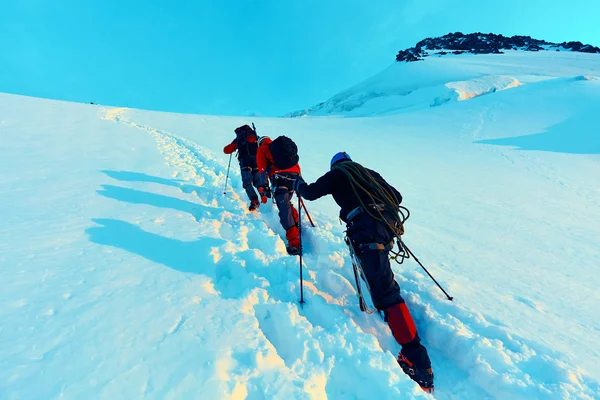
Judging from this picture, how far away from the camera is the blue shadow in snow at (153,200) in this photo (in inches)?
210

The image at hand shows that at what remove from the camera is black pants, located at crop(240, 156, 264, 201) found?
623 cm

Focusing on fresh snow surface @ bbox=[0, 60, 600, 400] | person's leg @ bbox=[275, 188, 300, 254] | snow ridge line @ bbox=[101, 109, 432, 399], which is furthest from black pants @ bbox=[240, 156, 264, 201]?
person's leg @ bbox=[275, 188, 300, 254]

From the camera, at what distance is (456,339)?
9.16ft

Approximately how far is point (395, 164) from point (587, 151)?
24.9 ft

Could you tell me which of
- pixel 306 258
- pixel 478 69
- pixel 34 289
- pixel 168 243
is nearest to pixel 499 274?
pixel 306 258

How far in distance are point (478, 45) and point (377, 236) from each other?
303 feet

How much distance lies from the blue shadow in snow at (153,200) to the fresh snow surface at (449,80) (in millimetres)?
31273

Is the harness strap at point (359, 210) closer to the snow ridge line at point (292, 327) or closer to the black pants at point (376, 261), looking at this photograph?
the black pants at point (376, 261)

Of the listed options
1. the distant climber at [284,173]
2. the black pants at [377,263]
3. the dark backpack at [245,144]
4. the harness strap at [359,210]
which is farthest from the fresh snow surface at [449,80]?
the black pants at [377,263]

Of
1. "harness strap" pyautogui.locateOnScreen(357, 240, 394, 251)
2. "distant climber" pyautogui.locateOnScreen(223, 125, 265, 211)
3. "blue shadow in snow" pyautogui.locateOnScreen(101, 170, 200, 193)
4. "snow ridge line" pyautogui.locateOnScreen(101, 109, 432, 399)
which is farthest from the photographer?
"blue shadow in snow" pyautogui.locateOnScreen(101, 170, 200, 193)

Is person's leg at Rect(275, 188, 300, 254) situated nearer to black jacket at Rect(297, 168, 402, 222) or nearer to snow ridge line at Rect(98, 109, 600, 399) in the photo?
snow ridge line at Rect(98, 109, 600, 399)

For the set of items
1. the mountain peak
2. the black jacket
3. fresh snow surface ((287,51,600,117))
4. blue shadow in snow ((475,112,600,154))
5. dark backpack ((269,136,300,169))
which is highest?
the mountain peak

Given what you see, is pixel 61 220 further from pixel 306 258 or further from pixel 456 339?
pixel 456 339

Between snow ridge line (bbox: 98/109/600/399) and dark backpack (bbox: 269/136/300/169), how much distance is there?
5.04ft
